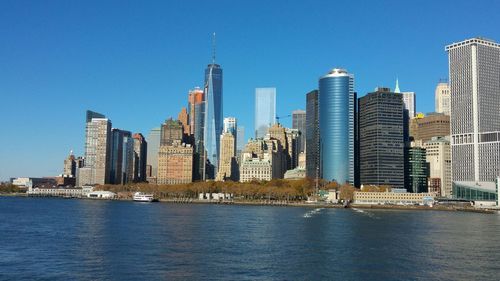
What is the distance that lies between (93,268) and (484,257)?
38.9m

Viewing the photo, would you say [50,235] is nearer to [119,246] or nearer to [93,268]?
[119,246]

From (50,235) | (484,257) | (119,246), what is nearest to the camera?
(484,257)

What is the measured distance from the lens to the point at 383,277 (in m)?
46.9

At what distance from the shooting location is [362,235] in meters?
81.9

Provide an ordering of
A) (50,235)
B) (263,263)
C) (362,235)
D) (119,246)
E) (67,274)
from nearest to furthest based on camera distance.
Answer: (67,274)
(263,263)
(119,246)
(50,235)
(362,235)

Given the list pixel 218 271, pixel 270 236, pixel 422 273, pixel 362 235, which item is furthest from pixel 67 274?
pixel 362 235

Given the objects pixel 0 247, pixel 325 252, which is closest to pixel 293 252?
pixel 325 252

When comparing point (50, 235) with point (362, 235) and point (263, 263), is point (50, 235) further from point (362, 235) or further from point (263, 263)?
point (362, 235)

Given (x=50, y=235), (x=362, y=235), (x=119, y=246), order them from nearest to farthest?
(x=119, y=246), (x=50, y=235), (x=362, y=235)

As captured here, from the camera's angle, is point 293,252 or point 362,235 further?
point 362,235

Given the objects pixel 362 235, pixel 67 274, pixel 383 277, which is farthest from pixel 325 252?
pixel 67 274

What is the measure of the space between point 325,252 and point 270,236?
16976 millimetres

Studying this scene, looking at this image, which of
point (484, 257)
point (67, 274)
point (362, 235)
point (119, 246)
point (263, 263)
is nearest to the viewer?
point (67, 274)

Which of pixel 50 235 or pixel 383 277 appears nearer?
pixel 383 277
